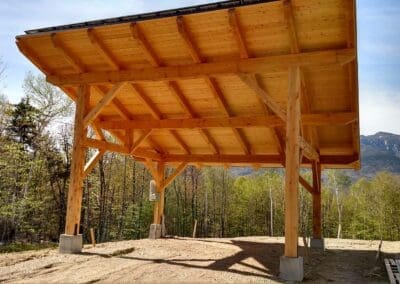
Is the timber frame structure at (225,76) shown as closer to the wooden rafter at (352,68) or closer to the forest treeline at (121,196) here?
the wooden rafter at (352,68)

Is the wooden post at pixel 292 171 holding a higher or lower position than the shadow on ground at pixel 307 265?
higher

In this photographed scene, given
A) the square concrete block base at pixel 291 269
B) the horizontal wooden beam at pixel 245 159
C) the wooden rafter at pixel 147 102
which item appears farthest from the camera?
the horizontal wooden beam at pixel 245 159

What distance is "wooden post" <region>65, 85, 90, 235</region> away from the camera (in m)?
8.11

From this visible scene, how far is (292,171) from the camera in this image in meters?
6.27

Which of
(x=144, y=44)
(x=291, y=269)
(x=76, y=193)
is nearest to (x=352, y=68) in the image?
(x=291, y=269)

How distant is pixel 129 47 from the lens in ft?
26.0

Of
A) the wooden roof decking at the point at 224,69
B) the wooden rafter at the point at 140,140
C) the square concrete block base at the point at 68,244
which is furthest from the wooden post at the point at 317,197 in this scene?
the square concrete block base at the point at 68,244

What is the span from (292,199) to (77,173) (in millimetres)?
4980

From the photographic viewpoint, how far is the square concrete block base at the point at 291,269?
6.09 m

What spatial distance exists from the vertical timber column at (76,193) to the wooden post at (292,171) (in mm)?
4837

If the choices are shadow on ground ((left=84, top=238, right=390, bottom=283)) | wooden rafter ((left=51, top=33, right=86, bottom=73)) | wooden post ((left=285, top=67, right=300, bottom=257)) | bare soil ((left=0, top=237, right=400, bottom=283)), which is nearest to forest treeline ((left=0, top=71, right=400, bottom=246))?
shadow on ground ((left=84, top=238, right=390, bottom=283))

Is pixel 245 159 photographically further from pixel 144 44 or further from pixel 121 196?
pixel 121 196

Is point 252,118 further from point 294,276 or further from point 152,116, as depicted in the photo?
point 294,276

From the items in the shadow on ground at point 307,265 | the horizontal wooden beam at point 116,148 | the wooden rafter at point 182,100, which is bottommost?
the shadow on ground at point 307,265
